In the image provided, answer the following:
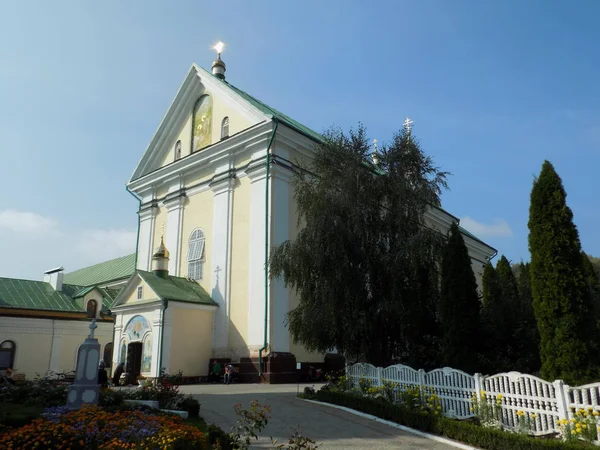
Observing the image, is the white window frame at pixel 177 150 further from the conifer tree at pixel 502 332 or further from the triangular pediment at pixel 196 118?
the conifer tree at pixel 502 332

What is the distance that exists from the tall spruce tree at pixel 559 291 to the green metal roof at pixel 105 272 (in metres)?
29.9

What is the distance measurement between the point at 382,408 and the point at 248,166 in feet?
51.0

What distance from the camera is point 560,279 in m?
9.91

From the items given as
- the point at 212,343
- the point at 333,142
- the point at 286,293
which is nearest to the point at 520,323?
the point at 333,142

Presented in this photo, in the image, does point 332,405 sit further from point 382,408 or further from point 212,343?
point 212,343

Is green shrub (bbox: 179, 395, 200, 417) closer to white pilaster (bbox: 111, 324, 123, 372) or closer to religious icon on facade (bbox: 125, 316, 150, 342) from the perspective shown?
religious icon on facade (bbox: 125, 316, 150, 342)

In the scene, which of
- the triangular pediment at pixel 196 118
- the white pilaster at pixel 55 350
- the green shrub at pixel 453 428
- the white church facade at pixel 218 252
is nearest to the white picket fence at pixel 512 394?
the green shrub at pixel 453 428

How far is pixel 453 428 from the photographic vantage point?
9.39 m

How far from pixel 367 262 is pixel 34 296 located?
77.2 feet

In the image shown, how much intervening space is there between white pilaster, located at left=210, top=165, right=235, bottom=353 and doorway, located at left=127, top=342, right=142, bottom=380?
134 inches

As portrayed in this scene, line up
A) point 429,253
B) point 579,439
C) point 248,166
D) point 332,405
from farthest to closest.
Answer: point 248,166
point 429,253
point 332,405
point 579,439

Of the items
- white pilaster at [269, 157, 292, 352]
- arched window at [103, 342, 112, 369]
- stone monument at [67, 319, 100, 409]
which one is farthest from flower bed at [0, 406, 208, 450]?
arched window at [103, 342, 112, 369]

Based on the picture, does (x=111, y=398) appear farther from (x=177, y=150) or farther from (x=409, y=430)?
(x=177, y=150)

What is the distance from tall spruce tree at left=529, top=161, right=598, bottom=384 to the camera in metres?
9.52
